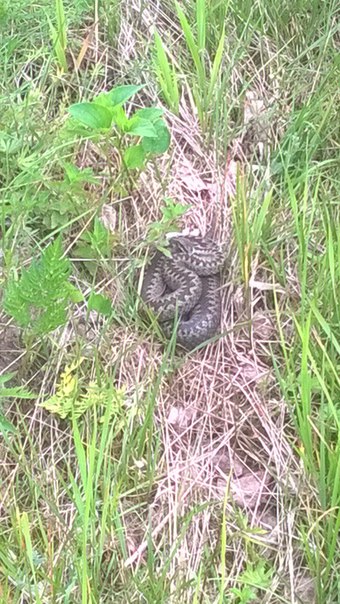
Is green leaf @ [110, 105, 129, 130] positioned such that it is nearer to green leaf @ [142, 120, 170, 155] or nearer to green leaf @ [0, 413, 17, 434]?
green leaf @ [142, 120, 170, 155]

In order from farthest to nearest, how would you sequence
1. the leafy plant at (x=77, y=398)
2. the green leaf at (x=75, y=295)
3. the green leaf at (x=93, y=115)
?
the green leaf at (x=93, y=115) < the green leaf at (x=75, y=295) < the leafy plant at (x=77, y=398)

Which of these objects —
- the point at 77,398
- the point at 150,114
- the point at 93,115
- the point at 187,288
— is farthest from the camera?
the point at 187,288

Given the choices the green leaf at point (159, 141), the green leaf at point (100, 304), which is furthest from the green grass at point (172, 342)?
the green leaf at point (159, 141)

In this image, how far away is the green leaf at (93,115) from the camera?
12.8ft

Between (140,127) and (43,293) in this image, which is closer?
(43,293)

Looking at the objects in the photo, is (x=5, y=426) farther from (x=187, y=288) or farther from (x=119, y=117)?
(x=119, y=117)

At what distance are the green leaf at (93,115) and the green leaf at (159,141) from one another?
0.90 feet

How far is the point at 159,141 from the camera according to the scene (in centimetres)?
416

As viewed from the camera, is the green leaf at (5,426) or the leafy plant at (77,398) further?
the leafy plant at (77,398)

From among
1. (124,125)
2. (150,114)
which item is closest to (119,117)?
(124,125)

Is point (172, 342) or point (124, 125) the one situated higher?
point (124, 125)

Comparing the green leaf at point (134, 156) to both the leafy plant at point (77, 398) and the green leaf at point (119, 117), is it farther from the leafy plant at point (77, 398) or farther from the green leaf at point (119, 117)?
the leafy plant at point (77, 398)

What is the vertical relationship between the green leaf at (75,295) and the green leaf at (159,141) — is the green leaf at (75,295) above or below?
below

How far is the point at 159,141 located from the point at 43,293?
105 cm
